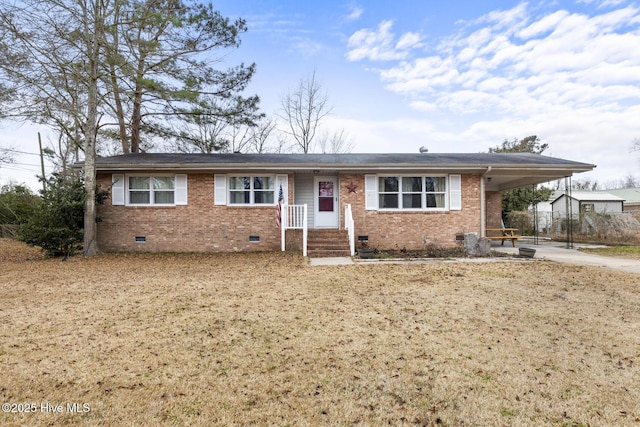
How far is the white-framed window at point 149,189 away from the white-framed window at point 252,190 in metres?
1.69

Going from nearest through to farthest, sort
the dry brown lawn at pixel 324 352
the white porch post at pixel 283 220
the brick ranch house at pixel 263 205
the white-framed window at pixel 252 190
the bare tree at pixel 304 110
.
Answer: the dry brown lawn at pixel 324 352 < the white porch post at pixel 283 220 < the brick ranch house at pixel 263 205 < the white-framed window at pixel 252 190 < the bare tree at pixel 304 110

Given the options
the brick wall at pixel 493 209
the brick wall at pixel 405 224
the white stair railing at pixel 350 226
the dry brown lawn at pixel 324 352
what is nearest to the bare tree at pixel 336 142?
the brick wall at pixel 493 209

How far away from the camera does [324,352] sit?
3.35 meters

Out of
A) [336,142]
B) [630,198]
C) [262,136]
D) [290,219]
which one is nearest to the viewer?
[290,219]

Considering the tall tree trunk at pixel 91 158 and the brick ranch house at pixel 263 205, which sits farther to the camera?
the brick ranch house at pixel 263 205

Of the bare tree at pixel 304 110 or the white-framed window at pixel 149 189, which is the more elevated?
the bare tree at pixel 304 110

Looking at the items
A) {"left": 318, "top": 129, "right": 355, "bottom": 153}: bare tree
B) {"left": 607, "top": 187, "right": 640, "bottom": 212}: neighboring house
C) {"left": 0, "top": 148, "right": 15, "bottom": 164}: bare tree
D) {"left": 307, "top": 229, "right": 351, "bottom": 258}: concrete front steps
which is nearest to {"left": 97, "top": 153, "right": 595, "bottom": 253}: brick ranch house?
{"left": 307, "top": 229, "right": 351, "bottom": 258}: concrete front steps

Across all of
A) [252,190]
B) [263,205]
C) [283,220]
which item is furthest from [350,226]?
[252,190]

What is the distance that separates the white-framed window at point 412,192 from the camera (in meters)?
11.8

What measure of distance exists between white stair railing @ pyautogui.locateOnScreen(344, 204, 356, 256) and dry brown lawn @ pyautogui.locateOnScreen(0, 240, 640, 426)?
3762mm

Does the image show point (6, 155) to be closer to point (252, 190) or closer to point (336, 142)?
point (252, 190)

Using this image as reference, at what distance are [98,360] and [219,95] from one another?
46.8ft

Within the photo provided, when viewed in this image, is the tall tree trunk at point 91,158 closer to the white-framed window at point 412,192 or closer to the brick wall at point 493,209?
the white-framed window at point 412,192

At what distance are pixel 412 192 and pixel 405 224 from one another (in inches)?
47.8
